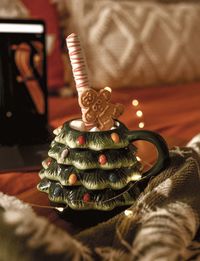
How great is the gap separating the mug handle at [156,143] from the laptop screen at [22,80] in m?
0.48

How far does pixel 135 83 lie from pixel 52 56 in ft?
1.05

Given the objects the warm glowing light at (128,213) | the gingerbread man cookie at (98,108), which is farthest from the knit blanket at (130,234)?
the gingerbread man cookie at (98,108)

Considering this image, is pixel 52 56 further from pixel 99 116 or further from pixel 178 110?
pixel 99 116

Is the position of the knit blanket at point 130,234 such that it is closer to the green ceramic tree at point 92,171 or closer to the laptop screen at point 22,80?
the green ceramic tree at point 92,171

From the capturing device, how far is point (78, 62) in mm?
563

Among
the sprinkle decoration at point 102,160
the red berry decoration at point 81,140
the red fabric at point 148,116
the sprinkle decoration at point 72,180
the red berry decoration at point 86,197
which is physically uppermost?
the red berry decoration at point 81,140

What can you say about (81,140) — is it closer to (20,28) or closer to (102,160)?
(102,160)

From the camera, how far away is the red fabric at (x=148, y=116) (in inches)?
28.4

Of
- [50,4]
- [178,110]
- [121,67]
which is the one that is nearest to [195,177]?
[178,110]

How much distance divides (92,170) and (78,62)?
0.14 meters

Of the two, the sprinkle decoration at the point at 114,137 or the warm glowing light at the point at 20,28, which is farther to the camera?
the warm glowing light at the point at 20,28

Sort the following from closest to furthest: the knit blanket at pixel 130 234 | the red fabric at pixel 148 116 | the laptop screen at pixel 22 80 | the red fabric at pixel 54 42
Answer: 1. the knit blanket at pixel 130 234
2. the red fabric at pixel 148 116
3. the laptop screen at pixel 22 80
4. the red fabric at pixel 54 42

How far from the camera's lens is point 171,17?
171cm

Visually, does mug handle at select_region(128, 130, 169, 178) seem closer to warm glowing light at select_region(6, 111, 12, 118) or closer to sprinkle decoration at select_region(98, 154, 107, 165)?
sprinkle decoration at select_region(98, 154, 107, 165)
